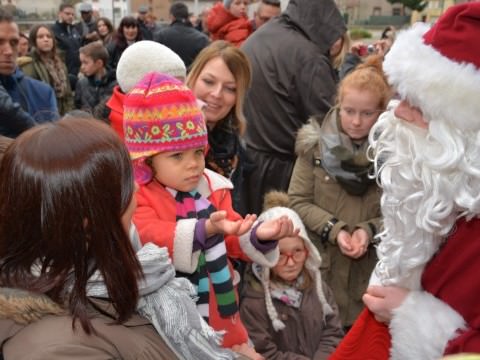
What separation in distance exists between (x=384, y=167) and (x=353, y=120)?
89 centimetres

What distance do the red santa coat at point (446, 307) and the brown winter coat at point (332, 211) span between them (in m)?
1.03

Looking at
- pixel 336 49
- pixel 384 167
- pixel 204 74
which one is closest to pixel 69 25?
pixel 336 49

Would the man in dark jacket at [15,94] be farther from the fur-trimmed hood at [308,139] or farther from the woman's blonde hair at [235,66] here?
the fur-trimmed hood at [308,139]

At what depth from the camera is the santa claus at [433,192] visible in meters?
1.34

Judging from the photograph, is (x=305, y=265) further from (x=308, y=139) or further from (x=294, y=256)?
(x=308, y=139)

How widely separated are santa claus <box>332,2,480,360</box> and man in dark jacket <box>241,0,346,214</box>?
63.3 inches

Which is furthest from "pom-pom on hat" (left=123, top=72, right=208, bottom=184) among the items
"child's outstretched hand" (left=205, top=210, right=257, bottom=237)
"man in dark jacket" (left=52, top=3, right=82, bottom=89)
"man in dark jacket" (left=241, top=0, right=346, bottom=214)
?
"man in dark jacket" (left=52, top=3, right=82, bottom=89)

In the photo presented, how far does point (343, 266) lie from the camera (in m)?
2.63

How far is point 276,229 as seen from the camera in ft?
5.70

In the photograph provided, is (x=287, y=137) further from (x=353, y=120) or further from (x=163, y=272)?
(x=163, y=272)

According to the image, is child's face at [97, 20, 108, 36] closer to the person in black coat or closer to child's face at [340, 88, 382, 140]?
the person in black coat

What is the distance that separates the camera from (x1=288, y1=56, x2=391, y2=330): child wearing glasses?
245cm

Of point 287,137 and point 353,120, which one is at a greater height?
point 353,120

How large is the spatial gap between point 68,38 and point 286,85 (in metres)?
5.56
